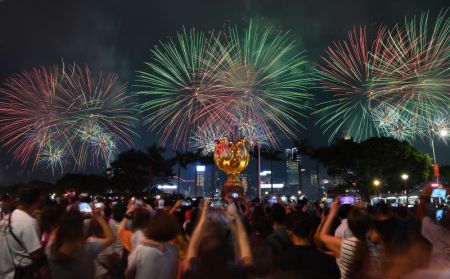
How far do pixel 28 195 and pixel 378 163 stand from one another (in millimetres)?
47113

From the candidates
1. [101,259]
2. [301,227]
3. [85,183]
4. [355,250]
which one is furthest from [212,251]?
[85,183]

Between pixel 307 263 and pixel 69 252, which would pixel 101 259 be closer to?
pixel 69 252

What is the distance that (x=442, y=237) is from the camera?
536cm

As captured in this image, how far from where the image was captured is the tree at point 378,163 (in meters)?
47.0

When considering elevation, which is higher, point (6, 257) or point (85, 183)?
point (85, 183)

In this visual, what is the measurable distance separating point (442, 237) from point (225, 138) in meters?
20.4

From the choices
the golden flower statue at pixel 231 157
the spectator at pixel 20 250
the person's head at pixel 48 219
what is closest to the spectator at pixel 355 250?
the spectator at pixel 20 250

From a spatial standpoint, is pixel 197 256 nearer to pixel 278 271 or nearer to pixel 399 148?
pixel 278 271

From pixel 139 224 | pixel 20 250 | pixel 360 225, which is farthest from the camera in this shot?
pixel 139 224

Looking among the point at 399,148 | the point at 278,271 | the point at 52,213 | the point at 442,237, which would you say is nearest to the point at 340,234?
the point at 442,237

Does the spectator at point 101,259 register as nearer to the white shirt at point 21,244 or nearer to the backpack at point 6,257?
the white shirt at point 21,244

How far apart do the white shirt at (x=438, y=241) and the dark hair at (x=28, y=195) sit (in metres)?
5.15

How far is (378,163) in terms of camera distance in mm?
47188

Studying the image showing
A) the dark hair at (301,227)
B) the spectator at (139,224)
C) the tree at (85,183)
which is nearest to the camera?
the dark hair at (301,227)
